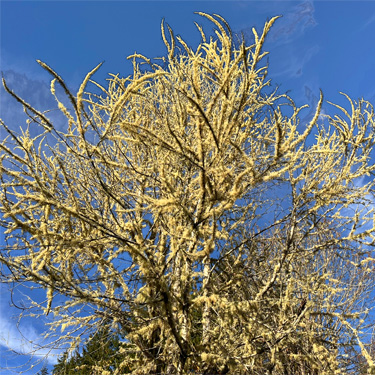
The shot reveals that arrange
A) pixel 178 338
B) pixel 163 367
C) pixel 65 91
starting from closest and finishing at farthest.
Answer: pixel 65 91 → pixel 178 338 → pixel 163 367

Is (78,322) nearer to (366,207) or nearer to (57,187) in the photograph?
(57,187)

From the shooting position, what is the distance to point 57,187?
359 centimetres

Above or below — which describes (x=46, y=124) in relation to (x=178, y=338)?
above

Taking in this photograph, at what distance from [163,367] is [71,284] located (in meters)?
2.98

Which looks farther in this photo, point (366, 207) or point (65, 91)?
point (366, 207)

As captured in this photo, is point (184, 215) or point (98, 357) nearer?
point (184, 215)

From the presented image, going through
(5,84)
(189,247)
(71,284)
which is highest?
(5,84)

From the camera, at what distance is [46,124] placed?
8.08ft

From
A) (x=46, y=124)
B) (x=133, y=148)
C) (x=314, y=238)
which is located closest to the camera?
(x=46, y=124)

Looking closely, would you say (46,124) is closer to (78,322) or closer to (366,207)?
(78,322)

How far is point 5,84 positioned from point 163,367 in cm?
428

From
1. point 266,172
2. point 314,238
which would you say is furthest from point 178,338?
point 314,238

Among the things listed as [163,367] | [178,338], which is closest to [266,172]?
[178,338]

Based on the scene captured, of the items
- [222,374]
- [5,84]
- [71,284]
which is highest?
[5,84]
